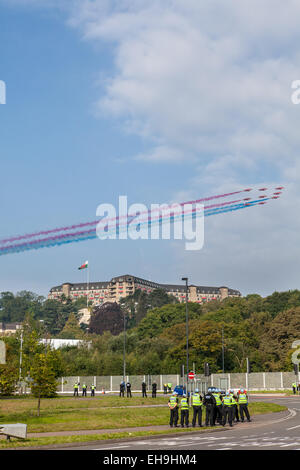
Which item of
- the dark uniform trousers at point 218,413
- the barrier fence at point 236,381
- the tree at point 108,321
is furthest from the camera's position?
the tree at point 108,321

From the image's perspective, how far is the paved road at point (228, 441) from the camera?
16.3 m

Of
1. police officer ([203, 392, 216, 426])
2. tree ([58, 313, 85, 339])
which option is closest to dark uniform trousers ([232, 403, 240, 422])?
police officer ([203, 392, 216, 426])

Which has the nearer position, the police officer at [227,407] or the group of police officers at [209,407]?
the group of police officers at [209,407]

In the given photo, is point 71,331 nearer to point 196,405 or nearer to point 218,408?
point 218,408

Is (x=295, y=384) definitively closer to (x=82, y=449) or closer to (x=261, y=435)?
(x=261, y=435)

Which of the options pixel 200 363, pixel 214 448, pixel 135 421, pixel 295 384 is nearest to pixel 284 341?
pixel 200 363

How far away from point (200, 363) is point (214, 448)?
6048 centimetres

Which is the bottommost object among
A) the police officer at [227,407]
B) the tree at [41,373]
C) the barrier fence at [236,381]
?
the barrier fence at [236,381]

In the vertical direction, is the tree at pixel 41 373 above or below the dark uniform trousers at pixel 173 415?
above

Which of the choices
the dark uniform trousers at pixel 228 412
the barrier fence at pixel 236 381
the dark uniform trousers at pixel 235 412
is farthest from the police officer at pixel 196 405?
the barrier fence at pixel 236 381

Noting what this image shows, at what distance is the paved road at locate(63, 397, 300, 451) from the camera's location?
53.5ft

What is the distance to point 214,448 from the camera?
15.9 metres

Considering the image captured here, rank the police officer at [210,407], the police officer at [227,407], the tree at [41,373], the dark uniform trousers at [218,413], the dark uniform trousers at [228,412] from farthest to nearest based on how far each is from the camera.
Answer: the tree at [41,373] < the dark uniform trousers at [218,413] < the police officer at [227,407] < the dark uniform trousers at [228,412] < the police officer at [210,407]

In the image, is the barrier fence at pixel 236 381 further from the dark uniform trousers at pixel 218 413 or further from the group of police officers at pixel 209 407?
the group of police officers at pixel 209 407
